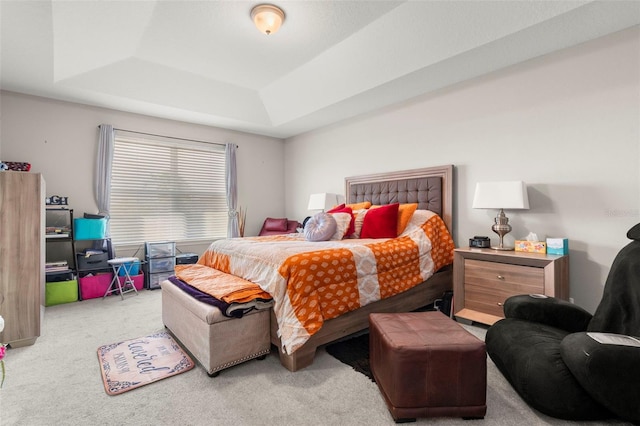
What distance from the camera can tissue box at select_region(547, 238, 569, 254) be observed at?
2609 millimetres

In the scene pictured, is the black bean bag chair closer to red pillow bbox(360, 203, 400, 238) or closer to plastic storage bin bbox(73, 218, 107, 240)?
red pillow bbox(360, 203, 400, 238)

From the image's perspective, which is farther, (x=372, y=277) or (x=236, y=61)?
(x=236, y=61)

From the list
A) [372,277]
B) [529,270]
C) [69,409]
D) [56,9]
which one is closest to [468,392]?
[372,277]

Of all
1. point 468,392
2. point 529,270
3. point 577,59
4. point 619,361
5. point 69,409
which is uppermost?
point 577,59

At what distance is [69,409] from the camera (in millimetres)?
1711

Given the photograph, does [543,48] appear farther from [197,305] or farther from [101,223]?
[101,223]

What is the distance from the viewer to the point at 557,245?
2627 mm

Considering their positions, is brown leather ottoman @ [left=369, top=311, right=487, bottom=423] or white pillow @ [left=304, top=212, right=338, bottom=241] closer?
brown leather ottoman @ [left=369, top=311, right=487, bottom=423]

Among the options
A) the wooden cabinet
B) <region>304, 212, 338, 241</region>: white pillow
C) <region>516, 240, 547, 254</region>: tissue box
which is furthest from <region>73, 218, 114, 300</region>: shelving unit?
<region>516, 240, 547, 254</region>: tissue box

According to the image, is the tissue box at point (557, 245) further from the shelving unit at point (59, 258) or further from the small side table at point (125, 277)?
the shelving unit at point (59, 258)

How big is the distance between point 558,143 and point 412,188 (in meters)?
1.51

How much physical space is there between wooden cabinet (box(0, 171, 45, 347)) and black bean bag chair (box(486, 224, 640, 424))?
3.61m

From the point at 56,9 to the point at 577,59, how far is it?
448 cm

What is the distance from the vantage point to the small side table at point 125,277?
3895 mm
